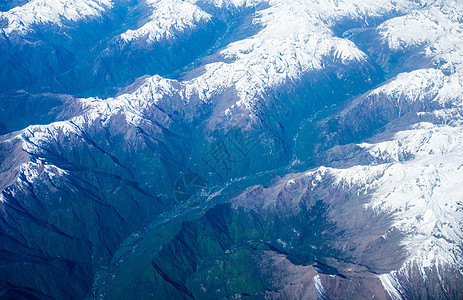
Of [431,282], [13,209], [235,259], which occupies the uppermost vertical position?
[13,209]

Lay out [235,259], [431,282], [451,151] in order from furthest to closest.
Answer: [451,151] → [235,259] → [431,282]

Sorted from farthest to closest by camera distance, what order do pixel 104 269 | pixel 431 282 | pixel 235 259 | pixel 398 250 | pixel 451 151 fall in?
pixel 451 151 < pixel 104 269 < pixel 235 259 < pixel 398 250 < pixel 431 282

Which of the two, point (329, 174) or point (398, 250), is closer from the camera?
point (398, 250)

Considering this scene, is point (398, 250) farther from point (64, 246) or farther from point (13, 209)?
point (13, 209)

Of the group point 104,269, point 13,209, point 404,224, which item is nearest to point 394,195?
point 404,224

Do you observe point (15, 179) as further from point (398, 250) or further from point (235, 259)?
point (398, 250)

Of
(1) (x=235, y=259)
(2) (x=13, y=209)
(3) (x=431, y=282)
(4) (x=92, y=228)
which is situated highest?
(2) (x=13, y=209)

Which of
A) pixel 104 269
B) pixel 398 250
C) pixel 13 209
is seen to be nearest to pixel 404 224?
A: pixel 398 250

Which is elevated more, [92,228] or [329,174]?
[92,228]

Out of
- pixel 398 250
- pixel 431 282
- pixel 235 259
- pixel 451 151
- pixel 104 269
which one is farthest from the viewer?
pixel 451 151
